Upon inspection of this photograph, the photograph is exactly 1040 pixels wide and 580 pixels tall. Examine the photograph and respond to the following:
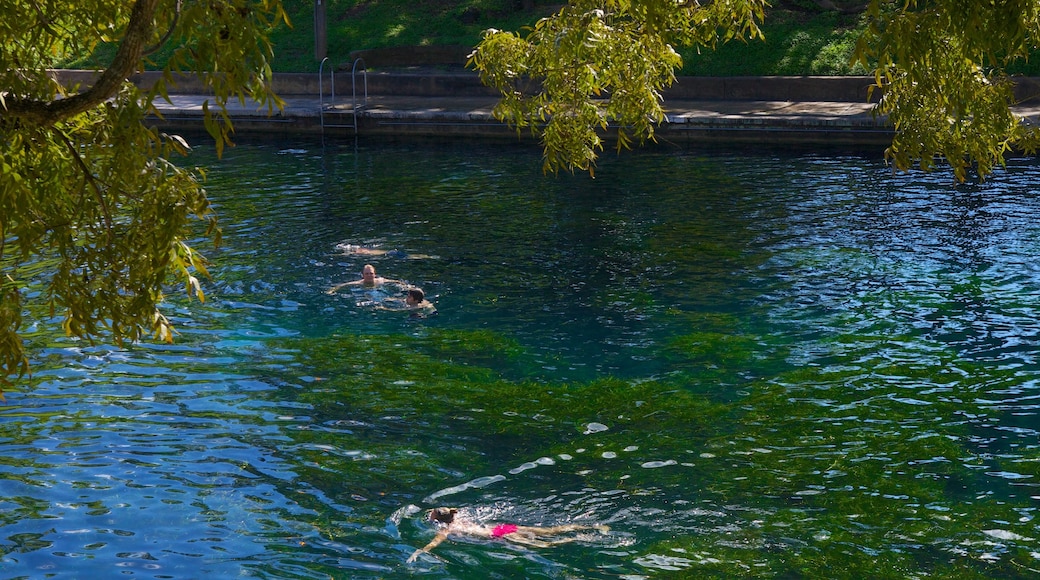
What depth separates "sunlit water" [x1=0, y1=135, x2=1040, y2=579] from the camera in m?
8.75

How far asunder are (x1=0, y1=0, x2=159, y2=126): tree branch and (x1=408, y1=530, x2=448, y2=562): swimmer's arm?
172 inches

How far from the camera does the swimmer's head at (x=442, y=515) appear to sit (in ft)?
29.2

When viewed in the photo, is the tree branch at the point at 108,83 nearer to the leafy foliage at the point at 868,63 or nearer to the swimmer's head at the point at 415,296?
the leafy foliage at the point at 868,63

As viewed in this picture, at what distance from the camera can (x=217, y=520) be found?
30.2 feet

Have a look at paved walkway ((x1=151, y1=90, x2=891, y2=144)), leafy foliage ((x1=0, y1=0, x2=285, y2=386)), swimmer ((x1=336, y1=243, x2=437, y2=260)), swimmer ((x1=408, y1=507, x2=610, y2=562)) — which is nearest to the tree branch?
leafy foliage ((x1=0, y1=0, x2=285, y2=386))

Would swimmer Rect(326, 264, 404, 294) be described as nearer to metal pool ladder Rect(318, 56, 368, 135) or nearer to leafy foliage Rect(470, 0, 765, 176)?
leafy foliage Rect(470, 0, 765, 176)

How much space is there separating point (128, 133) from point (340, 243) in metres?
13.5

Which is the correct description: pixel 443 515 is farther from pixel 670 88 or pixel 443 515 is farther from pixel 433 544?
pixel 670 88

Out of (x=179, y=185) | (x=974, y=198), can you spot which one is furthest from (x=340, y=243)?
(x=179, y=185)

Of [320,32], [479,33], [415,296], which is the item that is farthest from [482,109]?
[415,296]

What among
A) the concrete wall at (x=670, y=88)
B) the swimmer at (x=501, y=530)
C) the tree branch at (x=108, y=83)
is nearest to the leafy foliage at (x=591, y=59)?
the swimmer at (x=501, y=530)

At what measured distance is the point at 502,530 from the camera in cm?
890

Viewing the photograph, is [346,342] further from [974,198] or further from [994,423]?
[974,198]

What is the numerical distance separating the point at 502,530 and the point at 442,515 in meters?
0.50
